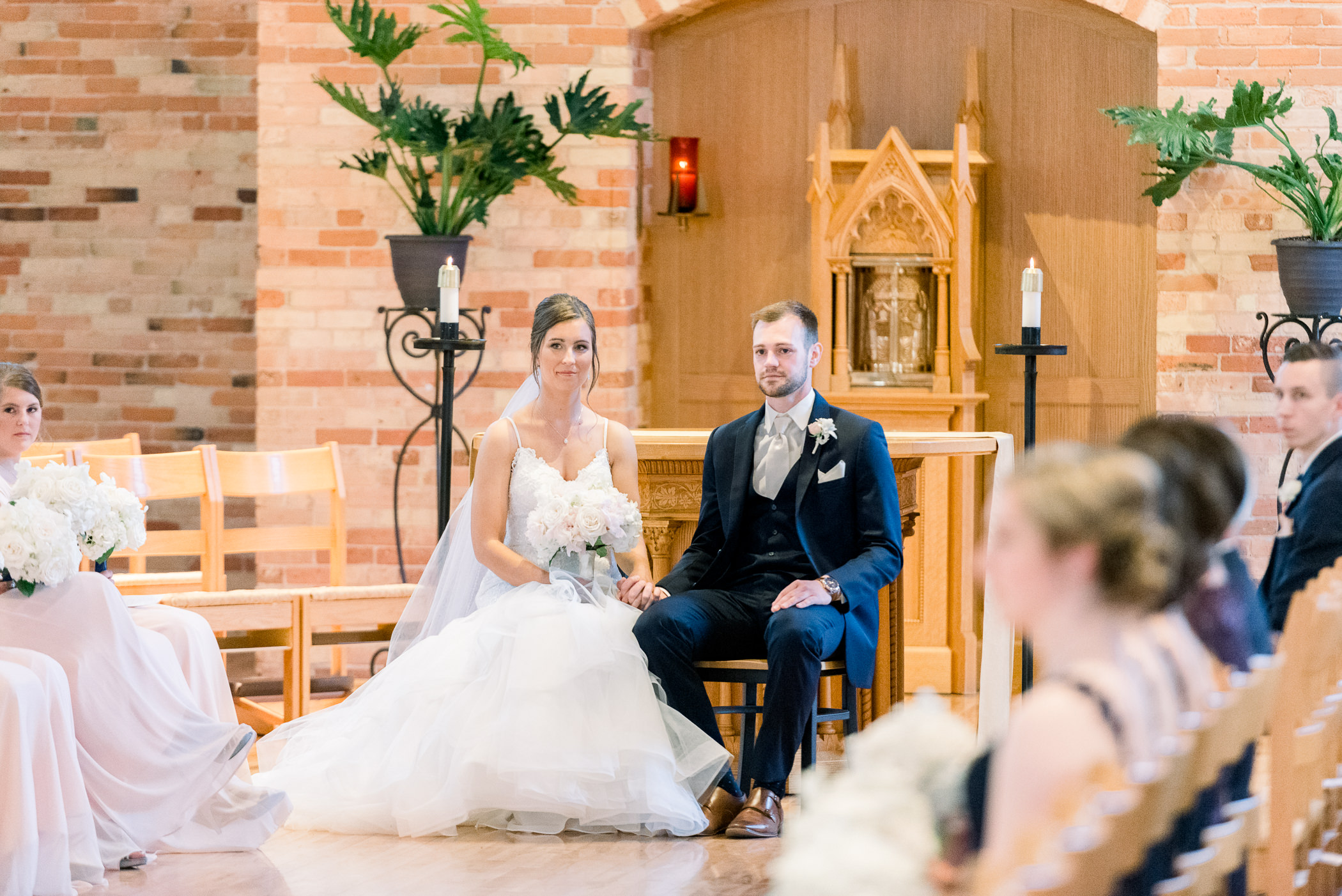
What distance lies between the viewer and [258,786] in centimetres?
390

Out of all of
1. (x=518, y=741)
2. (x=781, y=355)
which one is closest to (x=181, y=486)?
(x=518, y=741)

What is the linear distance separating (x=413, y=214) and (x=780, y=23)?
1.83 metres

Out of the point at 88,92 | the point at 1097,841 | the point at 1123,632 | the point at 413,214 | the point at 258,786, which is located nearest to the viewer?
the point at 1097,841

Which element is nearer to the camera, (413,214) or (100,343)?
(413,214)

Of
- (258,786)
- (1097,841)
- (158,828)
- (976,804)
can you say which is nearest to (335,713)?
(258,786)

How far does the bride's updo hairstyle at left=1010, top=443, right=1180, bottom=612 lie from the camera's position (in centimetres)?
142

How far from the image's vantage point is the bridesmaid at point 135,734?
139 inches

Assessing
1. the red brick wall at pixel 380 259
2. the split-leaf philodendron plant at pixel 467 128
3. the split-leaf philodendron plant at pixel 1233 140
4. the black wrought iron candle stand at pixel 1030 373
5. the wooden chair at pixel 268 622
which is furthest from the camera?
the red brick wall at pixel 380 259

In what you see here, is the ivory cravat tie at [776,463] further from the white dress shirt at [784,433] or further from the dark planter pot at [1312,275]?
the dark planter pot at [1312,275]

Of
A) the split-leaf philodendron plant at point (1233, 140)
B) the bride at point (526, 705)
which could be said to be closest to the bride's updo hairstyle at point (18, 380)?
the bride at point (526, 705)

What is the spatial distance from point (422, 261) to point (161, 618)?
2.07 meters

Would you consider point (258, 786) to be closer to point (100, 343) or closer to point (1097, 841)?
point (1097, 841)

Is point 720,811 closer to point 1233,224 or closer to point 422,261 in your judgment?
point 422,261

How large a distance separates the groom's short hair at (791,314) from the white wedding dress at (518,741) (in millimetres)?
631
